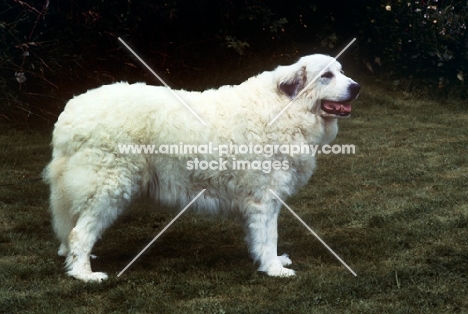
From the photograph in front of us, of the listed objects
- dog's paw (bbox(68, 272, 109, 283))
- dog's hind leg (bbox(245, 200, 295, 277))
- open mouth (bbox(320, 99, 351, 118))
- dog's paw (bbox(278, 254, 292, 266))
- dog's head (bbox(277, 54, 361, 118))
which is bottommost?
dog's paw (bbox(68, 272, 109, 283))

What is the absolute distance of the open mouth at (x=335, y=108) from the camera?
5242 mm

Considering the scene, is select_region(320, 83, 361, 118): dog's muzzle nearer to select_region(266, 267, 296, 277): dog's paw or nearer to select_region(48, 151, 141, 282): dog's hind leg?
select_region(266, 267, 296, 277): dog's paw

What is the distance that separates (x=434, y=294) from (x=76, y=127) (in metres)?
2.61

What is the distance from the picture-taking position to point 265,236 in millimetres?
5184

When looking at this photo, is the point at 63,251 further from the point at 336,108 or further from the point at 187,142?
the point at 336,108

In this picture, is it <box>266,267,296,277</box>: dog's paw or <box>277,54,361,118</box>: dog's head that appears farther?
<box>277,54,361,118</box>: dog's head

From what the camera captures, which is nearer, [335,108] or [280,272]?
[280,272]

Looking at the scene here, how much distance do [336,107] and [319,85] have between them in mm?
200

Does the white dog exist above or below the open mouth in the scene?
below

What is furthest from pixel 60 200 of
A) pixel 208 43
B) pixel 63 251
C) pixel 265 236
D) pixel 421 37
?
pixel 421 37

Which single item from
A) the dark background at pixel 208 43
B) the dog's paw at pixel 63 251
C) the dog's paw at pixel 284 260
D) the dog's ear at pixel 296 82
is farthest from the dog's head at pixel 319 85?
the dark background at pixel 208 43

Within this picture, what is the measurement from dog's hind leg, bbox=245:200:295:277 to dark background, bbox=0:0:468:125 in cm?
479

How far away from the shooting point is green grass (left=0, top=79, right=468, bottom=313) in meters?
4.61

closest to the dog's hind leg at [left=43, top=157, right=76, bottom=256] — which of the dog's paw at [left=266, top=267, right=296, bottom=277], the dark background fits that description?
the dog's paw at [left=266, top=267, right=296, bottom=277]
